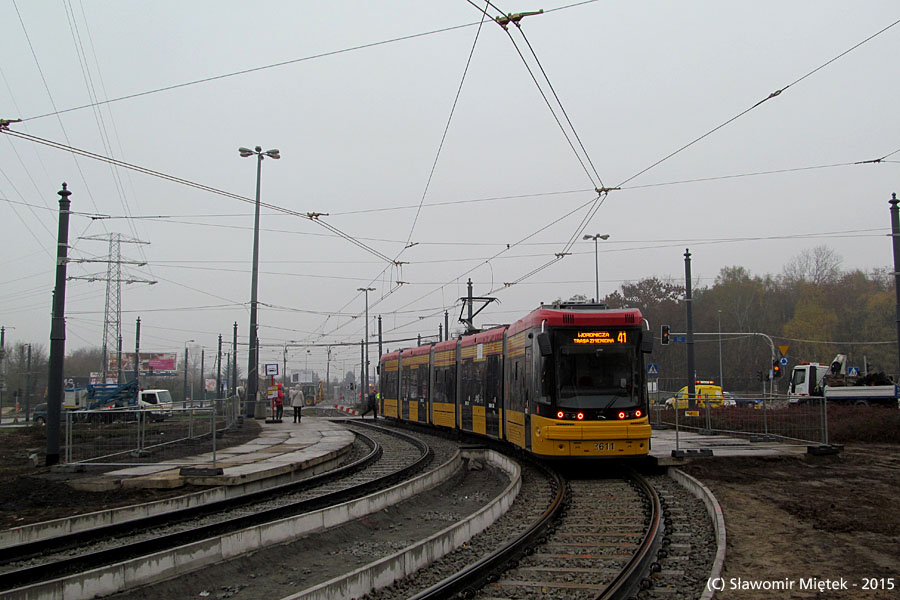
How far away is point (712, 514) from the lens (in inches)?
390

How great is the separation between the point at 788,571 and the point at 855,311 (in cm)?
6294

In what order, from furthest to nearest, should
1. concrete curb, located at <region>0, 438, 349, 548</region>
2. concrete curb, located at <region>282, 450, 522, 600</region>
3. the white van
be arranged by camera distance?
1. the white van
2. concrete curb, located at <region>0, 438, 349, 548</region>
3. concrete curb, located at <region>282, 450, 522, 600</region>

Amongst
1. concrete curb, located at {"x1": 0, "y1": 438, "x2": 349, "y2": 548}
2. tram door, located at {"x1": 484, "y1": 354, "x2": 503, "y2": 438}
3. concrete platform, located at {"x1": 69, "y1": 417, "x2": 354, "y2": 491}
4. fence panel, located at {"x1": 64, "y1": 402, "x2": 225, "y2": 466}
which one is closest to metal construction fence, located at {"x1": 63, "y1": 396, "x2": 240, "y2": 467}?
fence panel, located at {"x1": 64, "y1": 402, "x2": 225, "y2": 466}

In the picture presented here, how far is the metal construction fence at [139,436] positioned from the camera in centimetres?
1524

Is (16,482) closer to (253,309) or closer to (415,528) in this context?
(415,528)

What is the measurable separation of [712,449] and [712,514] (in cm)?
680

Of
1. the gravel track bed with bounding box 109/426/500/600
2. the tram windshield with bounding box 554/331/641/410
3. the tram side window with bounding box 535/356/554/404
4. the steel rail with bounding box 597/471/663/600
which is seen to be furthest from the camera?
the tram side window with bounding box 535/356/554/404

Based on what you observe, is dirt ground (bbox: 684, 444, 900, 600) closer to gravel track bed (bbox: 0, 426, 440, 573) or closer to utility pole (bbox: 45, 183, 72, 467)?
gravel track bed (bbox: 0, 426, 440, 573)

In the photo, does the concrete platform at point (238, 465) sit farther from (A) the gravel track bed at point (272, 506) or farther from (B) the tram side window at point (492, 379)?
(B) the tram side window at point (492, 379)

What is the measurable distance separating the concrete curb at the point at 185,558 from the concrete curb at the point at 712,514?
4792 millimetres

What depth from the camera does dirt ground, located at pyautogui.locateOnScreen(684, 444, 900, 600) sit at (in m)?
6.76

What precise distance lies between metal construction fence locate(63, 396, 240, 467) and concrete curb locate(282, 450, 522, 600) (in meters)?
6.70

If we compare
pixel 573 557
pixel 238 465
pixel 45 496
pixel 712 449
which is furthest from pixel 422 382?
pixel 573 557

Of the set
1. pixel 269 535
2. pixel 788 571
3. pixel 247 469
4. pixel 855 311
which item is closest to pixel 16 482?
pixel 247 469
